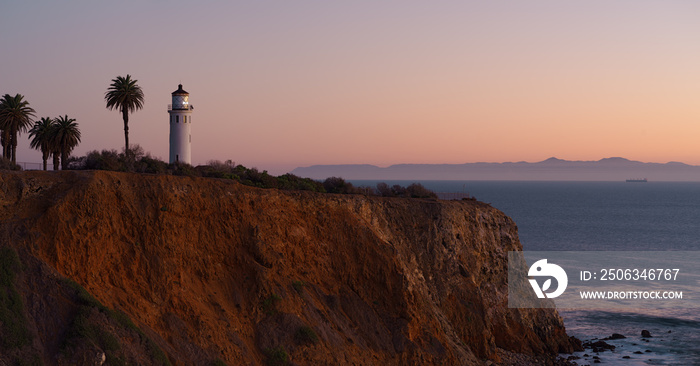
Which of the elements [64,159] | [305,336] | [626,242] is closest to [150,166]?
[64,159]

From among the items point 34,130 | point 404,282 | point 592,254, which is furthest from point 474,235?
point 592,254

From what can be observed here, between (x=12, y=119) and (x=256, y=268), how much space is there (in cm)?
2509

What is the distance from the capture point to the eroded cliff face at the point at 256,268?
29609 mm

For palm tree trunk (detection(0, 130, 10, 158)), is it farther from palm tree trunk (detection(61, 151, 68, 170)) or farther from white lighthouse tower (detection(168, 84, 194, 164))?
white lighthouse tower (detection(168, 84, 194, 164))

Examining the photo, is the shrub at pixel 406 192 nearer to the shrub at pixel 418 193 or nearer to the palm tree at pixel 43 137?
the shrub at pixel 418 193

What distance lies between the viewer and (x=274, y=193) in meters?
37.8

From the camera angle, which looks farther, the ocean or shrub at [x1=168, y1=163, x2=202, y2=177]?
the ocean

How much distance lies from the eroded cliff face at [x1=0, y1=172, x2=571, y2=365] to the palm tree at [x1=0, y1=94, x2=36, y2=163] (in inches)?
745

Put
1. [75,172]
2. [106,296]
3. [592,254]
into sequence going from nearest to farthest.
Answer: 1. [106,296]
2. [75,172]
3. [592,254]

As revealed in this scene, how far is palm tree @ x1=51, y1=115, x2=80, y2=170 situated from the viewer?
48.0 m

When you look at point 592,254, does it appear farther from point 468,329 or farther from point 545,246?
point 468,329

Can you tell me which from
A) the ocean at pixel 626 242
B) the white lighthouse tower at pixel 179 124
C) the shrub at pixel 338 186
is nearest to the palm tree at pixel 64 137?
the white lighthouse tower at pixel 179 124

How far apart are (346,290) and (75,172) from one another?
1530cm

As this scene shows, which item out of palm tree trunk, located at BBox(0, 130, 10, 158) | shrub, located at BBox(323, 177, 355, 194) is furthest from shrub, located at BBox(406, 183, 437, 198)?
palm tree trunk, located at BBox(0, 130, 10, 158)
